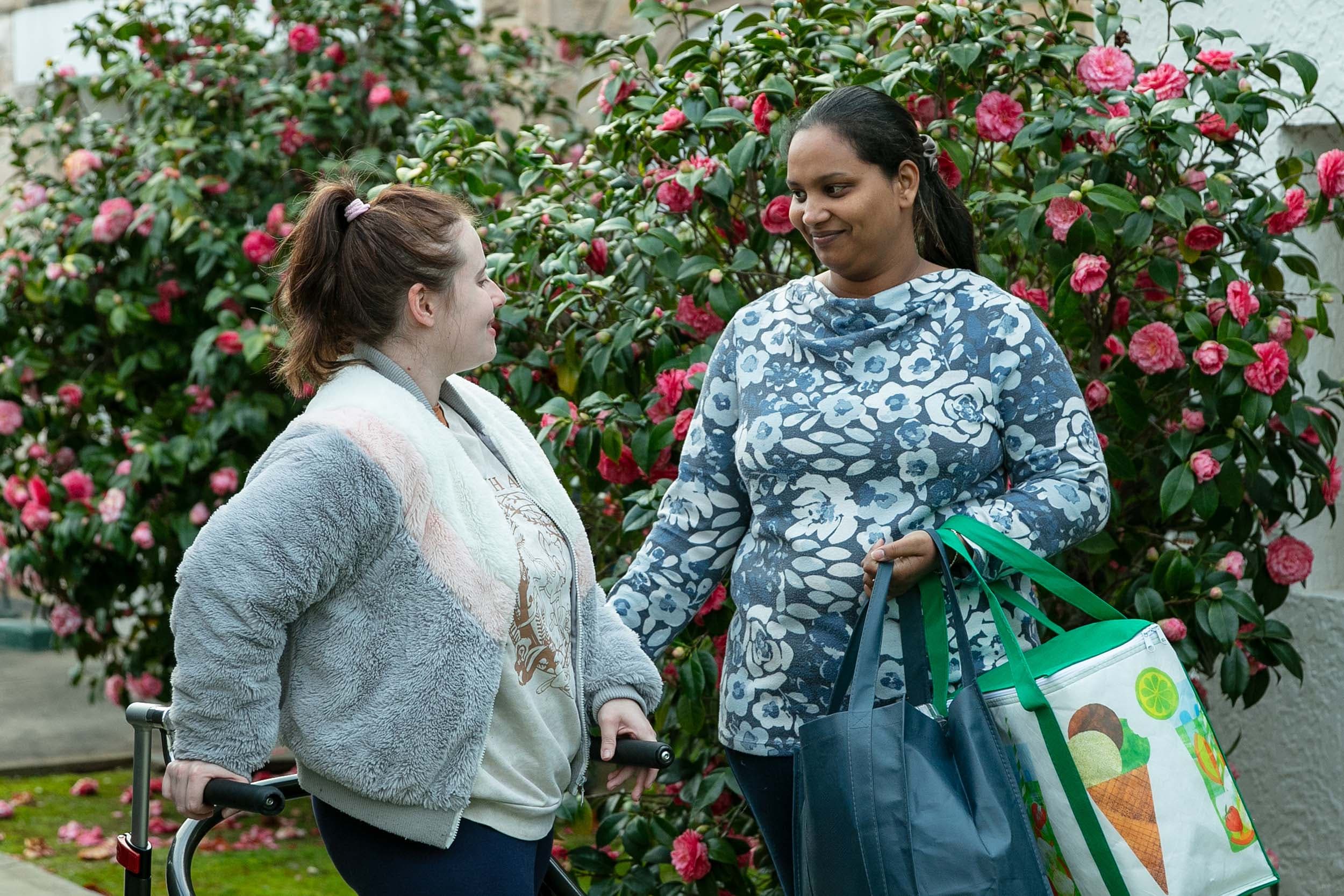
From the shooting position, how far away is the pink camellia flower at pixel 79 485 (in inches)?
201

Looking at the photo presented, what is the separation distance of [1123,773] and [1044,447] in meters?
0.47

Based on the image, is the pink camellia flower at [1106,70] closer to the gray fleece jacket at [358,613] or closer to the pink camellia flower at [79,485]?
the gray fleece jacket at [358,613]

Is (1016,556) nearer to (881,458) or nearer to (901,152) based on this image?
(881,458)

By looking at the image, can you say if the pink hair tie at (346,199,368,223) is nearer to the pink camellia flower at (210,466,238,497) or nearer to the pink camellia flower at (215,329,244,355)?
the pink camellia flower at (215,329,244,355)

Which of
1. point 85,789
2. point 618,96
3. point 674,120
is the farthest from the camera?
point 85,789

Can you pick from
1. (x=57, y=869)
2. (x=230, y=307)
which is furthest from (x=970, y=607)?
(x=57, y=869)

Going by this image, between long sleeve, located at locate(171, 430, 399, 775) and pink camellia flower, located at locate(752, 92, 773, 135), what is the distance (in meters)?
1.58

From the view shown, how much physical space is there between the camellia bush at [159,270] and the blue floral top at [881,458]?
282cm

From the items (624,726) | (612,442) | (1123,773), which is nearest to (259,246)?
(612,442)

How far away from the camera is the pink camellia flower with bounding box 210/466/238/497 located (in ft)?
16.3

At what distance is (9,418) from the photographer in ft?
17.3

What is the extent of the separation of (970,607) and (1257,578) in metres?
1.31

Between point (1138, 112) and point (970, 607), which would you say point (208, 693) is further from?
point (1138, 112)

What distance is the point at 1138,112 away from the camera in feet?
10.2
